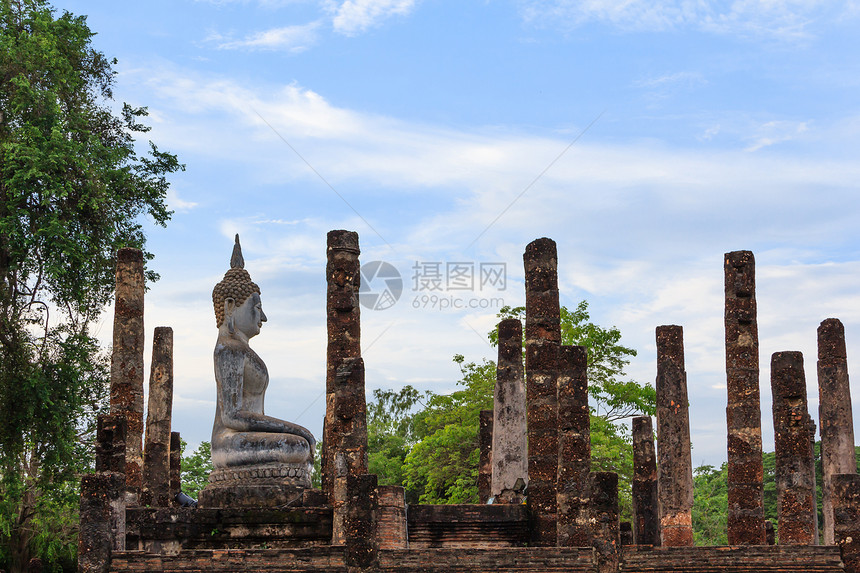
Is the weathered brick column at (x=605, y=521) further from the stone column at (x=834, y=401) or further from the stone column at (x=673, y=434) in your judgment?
the stone column at (x=834, y=401)

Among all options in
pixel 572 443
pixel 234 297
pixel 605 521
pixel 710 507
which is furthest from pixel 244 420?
pixel 710 507

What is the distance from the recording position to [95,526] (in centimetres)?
1165

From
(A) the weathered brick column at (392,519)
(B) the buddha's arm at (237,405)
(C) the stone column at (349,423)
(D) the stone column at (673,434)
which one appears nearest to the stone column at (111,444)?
(B) the buddha's arm at (237,405)

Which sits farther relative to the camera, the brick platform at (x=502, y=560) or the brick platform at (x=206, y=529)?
the brick platform at (x=206, y=529)

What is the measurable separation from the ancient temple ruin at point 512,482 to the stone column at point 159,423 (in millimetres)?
33

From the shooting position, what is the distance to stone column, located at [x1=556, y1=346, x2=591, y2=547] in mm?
14336

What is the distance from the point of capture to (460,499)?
26.5 meters

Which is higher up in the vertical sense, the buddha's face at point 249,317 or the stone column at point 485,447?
the buddha's face at point 249,317

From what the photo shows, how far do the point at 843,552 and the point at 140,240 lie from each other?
15.7 m

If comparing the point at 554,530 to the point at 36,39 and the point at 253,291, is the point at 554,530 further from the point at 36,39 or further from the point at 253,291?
the point at 36,39

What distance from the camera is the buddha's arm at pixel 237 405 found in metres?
14.3

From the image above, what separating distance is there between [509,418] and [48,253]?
9.68 m

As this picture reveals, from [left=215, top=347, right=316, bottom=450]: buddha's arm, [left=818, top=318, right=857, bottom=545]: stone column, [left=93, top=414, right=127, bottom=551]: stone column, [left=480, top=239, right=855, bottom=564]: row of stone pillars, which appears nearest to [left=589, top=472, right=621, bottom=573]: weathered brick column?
[left=480, top=239, right=855, bottom=564]: row of stone pillars

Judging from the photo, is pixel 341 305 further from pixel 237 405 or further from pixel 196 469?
pixel 196 469
